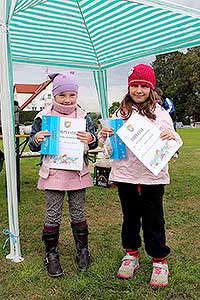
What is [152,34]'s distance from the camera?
18.4 ft

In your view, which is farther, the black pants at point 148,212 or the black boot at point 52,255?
the black boot at point 52,255

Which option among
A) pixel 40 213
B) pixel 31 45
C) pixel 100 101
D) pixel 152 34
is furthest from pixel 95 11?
pixel 40 213

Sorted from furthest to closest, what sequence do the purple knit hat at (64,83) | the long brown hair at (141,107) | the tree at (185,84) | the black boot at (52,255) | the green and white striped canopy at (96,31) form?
1. the tree at (185,84)
2. the green and white striped canopy at (96,31)
3. the black boot at (52,255)
4. the purple knit hat at (64,83)
5. the long brown hair at (141,107)

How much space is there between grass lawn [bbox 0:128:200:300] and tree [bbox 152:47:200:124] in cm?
4456

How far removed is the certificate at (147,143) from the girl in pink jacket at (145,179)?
6 centimetres

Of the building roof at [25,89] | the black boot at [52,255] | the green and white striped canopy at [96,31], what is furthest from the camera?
the building roof at [25,89]

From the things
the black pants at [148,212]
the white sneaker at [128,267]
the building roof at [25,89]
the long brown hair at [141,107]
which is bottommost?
the building roof at [25,89]

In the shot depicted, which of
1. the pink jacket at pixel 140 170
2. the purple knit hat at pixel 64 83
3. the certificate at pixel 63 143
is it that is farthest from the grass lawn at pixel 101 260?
the purple knit hat at pixel 64 83

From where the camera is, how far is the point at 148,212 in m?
3.20

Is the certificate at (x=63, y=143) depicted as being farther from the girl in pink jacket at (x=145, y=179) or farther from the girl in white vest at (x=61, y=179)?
Answer: the girl in pink jacket at (x=145, y=179)

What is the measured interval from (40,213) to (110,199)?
1220 mm

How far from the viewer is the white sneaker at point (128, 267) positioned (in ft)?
10.8

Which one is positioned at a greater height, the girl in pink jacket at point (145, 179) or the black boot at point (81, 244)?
the girl in pink jacket at point (145, 179)

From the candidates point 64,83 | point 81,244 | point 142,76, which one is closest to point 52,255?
point 81,244
